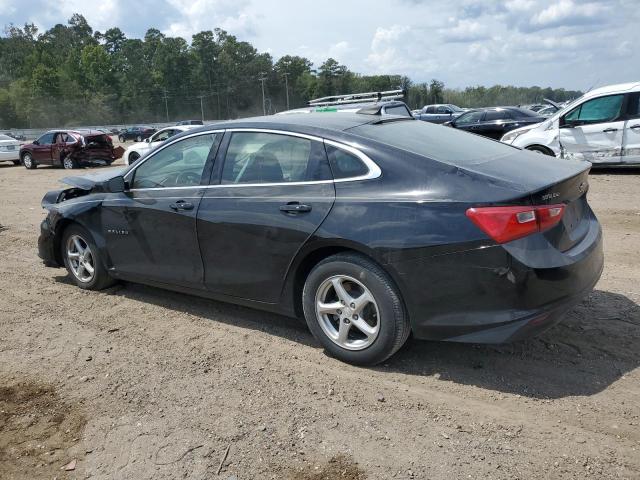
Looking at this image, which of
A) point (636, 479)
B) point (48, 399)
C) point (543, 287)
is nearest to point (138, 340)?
point (48, 399)

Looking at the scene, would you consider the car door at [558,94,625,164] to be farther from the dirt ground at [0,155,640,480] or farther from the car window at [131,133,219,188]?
the car window at [131,133,219,188]

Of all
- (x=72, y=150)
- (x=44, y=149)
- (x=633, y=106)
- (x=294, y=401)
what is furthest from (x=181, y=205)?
(x=44, y=149)

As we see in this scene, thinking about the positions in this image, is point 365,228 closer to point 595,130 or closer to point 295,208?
point 295,208

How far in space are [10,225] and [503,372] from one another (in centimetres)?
877

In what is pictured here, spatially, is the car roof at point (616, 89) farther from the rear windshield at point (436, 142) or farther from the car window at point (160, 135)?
the car window at point (160, 135)

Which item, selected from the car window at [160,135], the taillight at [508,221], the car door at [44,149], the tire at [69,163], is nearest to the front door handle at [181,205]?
the taillight at [508,221]

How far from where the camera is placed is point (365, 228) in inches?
139

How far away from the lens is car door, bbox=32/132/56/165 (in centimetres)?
2170

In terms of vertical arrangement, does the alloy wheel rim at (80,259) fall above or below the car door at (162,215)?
below

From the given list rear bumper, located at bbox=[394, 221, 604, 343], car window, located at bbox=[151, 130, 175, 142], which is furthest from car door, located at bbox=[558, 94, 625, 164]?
car window, located at bbox=[151, 130, 175, 142]

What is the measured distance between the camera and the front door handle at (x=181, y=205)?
175 inches

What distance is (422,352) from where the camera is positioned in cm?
400

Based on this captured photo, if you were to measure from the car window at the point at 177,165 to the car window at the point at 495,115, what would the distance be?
15545mm

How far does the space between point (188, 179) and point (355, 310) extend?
6.12 ft
